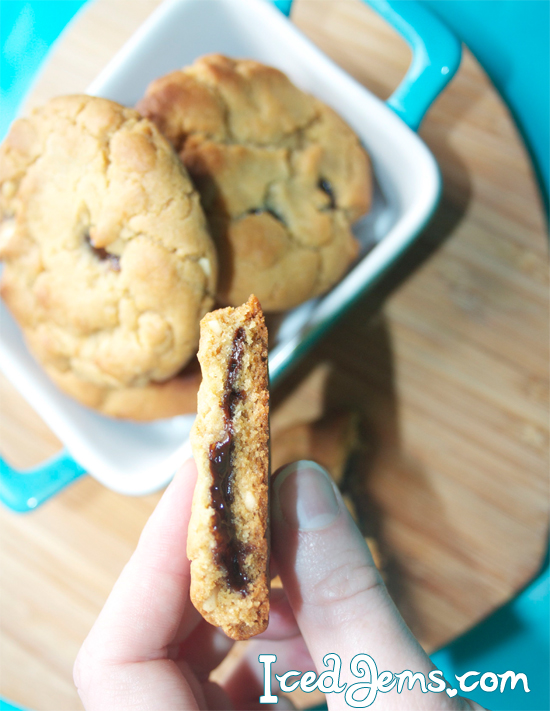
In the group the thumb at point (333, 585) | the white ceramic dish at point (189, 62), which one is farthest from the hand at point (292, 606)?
the white ceramic dish at point (189, 62)

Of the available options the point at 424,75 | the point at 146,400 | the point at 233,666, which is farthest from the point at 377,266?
the point at 233,666

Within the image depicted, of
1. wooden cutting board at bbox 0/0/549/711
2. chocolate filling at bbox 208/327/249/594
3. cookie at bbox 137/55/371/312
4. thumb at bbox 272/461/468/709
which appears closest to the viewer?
chocolate filling at bbox 208/327/249/594

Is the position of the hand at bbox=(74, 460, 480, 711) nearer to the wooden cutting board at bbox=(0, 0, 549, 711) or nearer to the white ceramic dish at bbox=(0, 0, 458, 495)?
the white ceramic dish at bbox=(0, 0, 458, 495)

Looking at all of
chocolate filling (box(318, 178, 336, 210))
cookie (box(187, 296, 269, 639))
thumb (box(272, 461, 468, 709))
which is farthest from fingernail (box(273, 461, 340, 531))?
chocolate filling (box(318, 178, 336, 210))

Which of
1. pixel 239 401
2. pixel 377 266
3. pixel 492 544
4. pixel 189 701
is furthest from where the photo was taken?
pixel 492 544

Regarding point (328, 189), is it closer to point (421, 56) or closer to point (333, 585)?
point (421, 56)

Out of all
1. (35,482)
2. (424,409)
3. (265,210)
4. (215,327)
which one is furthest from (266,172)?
(35,482)

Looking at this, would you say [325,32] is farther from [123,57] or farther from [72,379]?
[72,379]

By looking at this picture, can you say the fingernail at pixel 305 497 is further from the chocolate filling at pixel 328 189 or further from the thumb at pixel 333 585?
the chocolate filling at pixel 328 189
